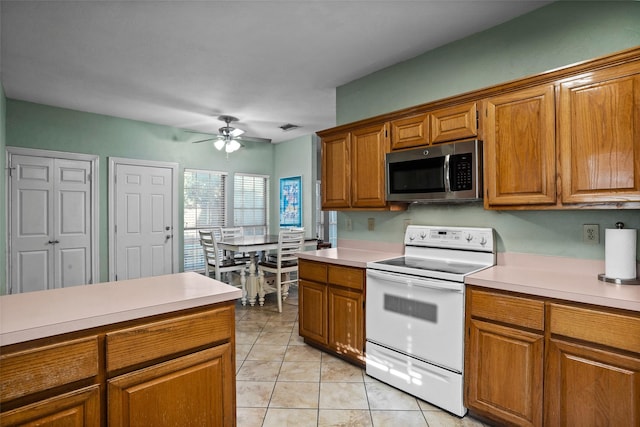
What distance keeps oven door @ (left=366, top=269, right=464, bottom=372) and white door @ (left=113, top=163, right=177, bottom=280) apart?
3909 millimetres

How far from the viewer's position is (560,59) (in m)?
2.13

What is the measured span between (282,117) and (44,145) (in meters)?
3.05

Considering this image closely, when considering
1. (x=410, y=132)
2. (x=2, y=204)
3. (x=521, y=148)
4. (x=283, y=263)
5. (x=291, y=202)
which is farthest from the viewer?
(x=291, y=202)

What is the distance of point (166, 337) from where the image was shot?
132 centimetres

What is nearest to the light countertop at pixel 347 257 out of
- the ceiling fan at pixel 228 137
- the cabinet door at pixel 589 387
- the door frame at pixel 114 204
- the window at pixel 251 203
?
the cabinet door at pixel 589 387

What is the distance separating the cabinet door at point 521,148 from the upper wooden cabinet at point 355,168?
2.80ft

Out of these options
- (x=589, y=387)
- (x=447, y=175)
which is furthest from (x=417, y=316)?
(x=447, y=175)

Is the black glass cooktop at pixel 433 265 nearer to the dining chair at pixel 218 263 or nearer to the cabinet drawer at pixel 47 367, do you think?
the cabinet drawer at pixel 47 367

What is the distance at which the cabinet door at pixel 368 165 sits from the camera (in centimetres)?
284

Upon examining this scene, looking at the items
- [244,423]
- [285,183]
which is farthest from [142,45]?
[285,183]

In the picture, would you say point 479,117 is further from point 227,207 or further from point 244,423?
point 227,207

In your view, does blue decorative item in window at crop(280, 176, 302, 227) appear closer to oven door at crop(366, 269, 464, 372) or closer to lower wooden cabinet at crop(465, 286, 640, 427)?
oven door at crop(366, 269, 464, 372)

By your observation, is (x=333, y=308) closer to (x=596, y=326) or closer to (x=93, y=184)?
(x=596, y=326)

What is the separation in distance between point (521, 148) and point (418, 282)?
41.1 inches
